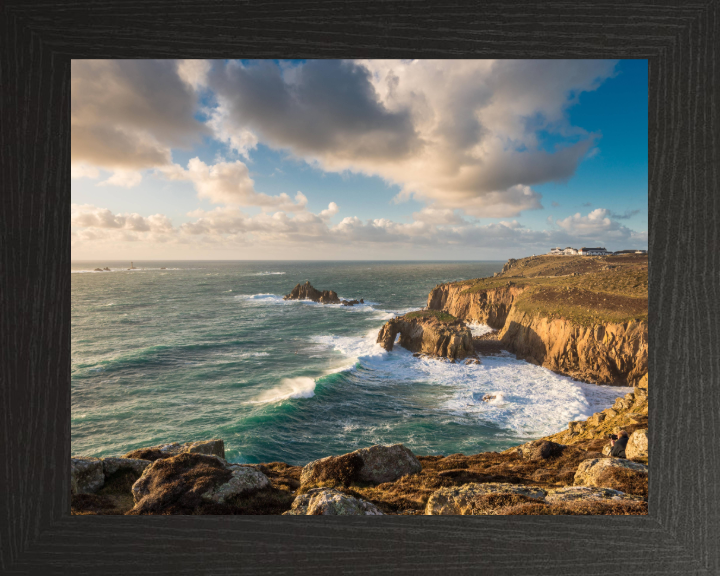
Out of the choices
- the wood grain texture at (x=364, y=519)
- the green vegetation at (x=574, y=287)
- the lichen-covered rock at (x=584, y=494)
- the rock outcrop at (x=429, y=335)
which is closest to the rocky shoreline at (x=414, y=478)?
the lichen-covered rock at (x=584, y=494)

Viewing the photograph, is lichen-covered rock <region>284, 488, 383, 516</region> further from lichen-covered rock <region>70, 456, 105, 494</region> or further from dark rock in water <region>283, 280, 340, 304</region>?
dark rock in water <region>283, 280, 340, 304</region>

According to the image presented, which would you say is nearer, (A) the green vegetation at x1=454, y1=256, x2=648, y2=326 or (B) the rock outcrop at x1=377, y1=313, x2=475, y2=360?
(A) the green vegetation at x1=454, y1=256, x2=648, y2=326

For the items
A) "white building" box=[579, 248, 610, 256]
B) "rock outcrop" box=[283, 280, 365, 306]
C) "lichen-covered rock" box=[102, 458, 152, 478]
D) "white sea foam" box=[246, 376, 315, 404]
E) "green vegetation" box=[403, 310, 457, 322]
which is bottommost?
"white sea foam" box=[246, 376, 315, 404]

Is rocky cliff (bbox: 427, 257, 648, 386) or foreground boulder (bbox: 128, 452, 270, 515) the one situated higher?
rocky cliff (bbox: 427, 257, 648, 386)

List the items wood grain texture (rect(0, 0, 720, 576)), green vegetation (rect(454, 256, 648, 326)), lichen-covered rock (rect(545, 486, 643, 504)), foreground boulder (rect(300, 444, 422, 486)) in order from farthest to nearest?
green vegetation (rect(454, 256, 648, 326)) < foreground boulder (rect(300, 444, 422, 486)) < lichen-covered rock (rect(545, 486, 643, 504)) < wood grain texture (rect(0, 0, 720, 576))

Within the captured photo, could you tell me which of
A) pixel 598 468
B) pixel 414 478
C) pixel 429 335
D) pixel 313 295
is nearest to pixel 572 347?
pixel 429 335

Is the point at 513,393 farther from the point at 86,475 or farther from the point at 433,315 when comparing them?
the point at 86,475

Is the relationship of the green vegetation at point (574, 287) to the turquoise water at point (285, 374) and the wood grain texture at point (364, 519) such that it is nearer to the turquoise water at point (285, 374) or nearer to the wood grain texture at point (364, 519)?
the turquoise water at point (285, 374)

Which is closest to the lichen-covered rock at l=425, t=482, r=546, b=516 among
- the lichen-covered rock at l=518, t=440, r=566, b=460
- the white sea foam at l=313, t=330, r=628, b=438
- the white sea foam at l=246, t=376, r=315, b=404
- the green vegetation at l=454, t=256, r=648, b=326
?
the lichen-covered rock at l=518, t=440, r=566, b=460
